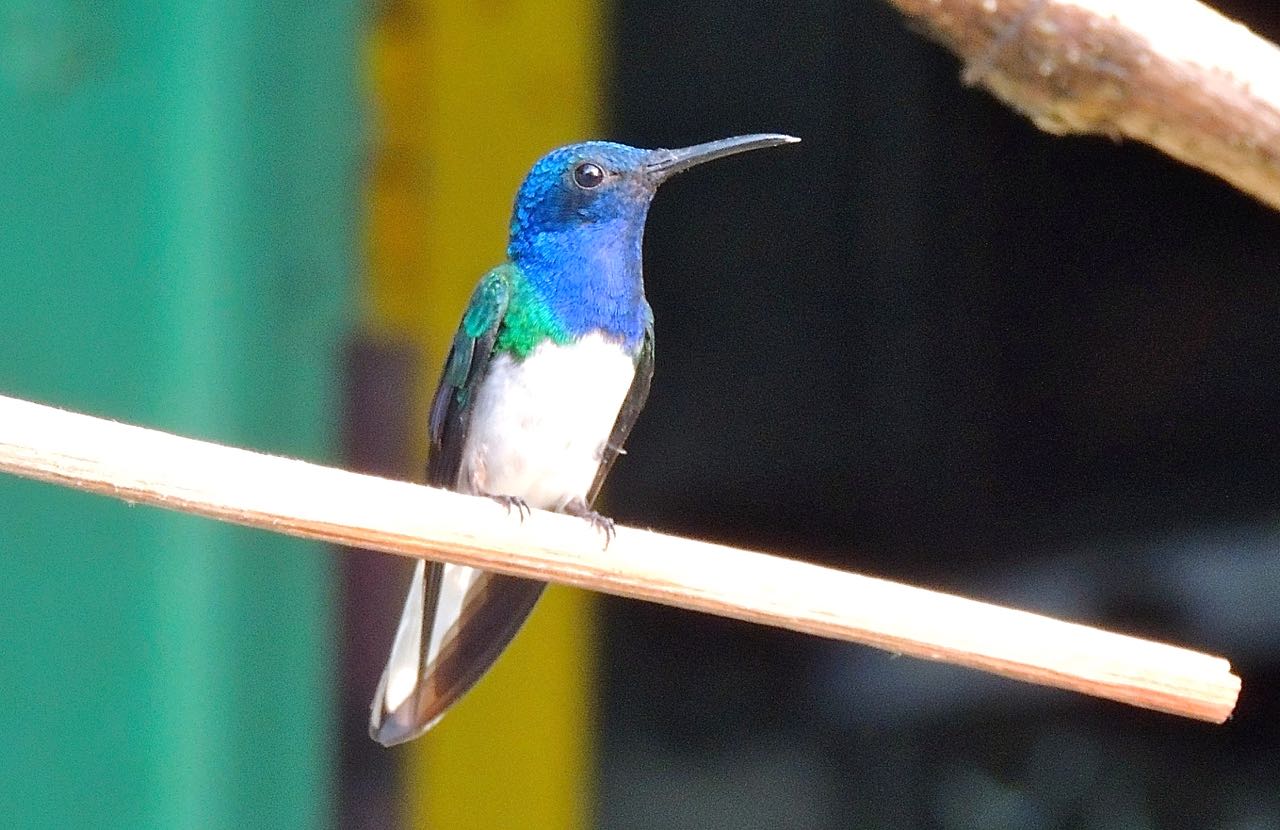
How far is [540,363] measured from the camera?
1517 mm

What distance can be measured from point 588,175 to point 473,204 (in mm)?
1249

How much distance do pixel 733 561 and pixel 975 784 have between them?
1.68 meters

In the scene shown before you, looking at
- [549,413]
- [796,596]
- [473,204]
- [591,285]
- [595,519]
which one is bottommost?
[796,596]

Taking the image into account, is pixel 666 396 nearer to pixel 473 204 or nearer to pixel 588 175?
pixel 473 204

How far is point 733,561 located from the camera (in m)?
1.02

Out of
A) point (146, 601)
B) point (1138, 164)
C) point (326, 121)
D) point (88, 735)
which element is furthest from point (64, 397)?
point (1138, 164)

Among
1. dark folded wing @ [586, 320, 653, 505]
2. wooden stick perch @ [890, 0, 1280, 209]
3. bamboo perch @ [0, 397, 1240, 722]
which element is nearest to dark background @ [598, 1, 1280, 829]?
dark folded wing @ [586, 320, 653, 505]

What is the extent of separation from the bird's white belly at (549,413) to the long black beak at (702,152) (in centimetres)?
18

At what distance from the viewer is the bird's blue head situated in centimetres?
147

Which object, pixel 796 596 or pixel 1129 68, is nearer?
pixel 1129 68

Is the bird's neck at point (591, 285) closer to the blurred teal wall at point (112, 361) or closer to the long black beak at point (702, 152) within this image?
the long black beak at point (702, 152)

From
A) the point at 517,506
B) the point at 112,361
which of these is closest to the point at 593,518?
the point at 517,506

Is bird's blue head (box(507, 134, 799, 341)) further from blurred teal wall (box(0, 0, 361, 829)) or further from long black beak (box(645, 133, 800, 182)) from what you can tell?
blurred teal wall (box(0, 0, 361, 829))

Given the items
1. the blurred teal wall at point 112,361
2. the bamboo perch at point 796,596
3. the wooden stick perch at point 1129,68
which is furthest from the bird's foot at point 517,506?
the blurred teal wall at point 112,361
